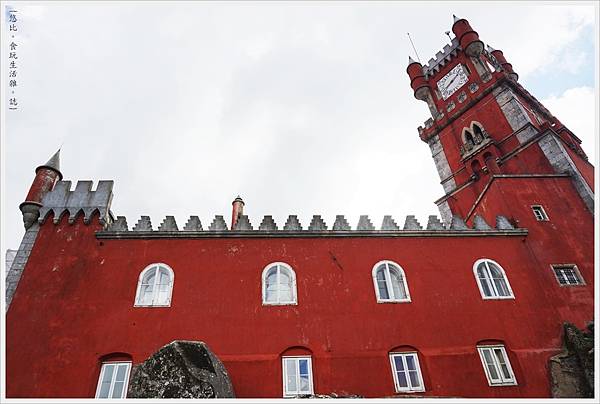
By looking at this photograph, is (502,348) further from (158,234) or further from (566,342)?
(158,234)

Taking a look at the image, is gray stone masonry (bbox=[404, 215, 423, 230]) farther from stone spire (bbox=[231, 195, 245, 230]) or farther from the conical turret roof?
the conical turret roof

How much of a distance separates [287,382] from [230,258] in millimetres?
4751

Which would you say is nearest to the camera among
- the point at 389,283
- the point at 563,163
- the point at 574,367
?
the point at 574,367

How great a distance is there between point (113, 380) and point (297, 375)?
5643mm

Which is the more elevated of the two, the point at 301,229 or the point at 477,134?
the point at 477,134

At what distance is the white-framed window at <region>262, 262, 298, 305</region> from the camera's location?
13898 millimetres

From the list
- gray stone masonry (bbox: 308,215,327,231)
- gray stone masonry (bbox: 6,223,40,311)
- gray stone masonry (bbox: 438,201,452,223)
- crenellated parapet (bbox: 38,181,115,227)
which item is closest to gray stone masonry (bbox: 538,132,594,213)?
gray stone masonry (bbox: 438,201,452,223)

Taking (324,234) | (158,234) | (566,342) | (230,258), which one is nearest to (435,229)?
(324,234)

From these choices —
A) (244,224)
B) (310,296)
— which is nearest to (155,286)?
(244,224)

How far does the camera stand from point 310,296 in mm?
13977

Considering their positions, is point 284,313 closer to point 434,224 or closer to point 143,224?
Answer: point 143,224

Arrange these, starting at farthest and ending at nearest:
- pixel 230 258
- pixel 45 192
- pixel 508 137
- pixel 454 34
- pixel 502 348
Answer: pixel 454 34, pixel 508 137, pixel 45 192, pixel 230 258, pixel 502 348

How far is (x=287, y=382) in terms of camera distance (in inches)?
489

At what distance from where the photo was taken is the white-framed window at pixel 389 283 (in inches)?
558
